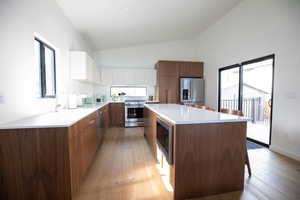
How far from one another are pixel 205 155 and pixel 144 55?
4607 millimetres

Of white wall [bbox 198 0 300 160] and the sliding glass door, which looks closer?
white wall [bbox 198 0 300 160]

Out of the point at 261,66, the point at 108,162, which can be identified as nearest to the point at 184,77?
the point at 261,66

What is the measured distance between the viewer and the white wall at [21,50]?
4.66 feet

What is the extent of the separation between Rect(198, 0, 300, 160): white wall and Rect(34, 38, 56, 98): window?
160 inches

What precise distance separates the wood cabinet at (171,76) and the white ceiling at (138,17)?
1032 mm

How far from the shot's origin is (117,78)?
17.0 feet

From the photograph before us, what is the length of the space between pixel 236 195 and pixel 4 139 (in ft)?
7.70

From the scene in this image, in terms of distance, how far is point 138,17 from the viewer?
319 cm

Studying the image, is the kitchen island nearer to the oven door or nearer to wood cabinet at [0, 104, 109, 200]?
wood cabinet at [0, 104, 109, 200]

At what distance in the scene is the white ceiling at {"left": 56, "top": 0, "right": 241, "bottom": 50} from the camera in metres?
2.57

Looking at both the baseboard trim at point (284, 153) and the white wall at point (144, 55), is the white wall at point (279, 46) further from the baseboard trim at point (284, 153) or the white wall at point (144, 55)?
the white wall at point (144, 55)

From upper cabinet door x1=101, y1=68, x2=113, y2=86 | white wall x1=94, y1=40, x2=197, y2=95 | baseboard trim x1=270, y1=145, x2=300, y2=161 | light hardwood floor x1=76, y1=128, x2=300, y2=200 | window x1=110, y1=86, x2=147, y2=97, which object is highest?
white wall x1=94, y1=40, x2=197, y2=95

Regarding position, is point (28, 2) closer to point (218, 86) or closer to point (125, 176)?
point (125, 176)

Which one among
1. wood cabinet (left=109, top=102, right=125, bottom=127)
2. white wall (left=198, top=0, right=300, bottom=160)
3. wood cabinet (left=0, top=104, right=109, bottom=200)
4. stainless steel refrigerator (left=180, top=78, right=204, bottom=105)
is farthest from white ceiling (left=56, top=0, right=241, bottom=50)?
wood cabinet (left=0, top=104, right=109, bottom=200)
